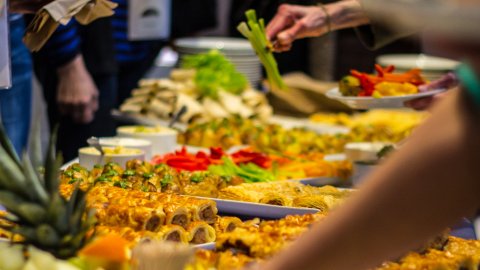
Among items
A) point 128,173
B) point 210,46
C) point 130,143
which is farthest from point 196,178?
point 210,46

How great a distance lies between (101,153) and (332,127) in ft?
7.45

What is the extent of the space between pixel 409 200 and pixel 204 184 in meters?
1.89

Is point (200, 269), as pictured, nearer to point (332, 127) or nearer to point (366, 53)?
point (332, 127)

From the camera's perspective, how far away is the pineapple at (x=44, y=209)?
181 centimetres

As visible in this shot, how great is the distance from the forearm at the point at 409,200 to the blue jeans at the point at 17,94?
3365mm

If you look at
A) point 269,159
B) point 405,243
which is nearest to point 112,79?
point 269,159

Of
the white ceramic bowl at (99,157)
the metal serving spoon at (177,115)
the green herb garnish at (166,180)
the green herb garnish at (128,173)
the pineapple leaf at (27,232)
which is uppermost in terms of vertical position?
the pineapple leaf at (27,232)

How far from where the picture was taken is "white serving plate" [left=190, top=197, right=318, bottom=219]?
2.81 m

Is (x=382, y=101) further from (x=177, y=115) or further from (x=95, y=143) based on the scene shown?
(x=177, y=115)

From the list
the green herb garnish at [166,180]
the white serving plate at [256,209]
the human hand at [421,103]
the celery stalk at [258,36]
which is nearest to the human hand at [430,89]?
the human hand at [421,103]

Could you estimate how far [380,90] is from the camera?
358 centimetres

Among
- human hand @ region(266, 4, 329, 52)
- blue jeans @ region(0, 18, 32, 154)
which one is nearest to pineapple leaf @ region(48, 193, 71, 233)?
human hand @ region(266, 4, 329, 52)

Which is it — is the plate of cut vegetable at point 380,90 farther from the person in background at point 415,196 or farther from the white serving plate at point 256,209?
the person in background at point 415,196

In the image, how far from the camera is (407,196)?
1283 millimetres
